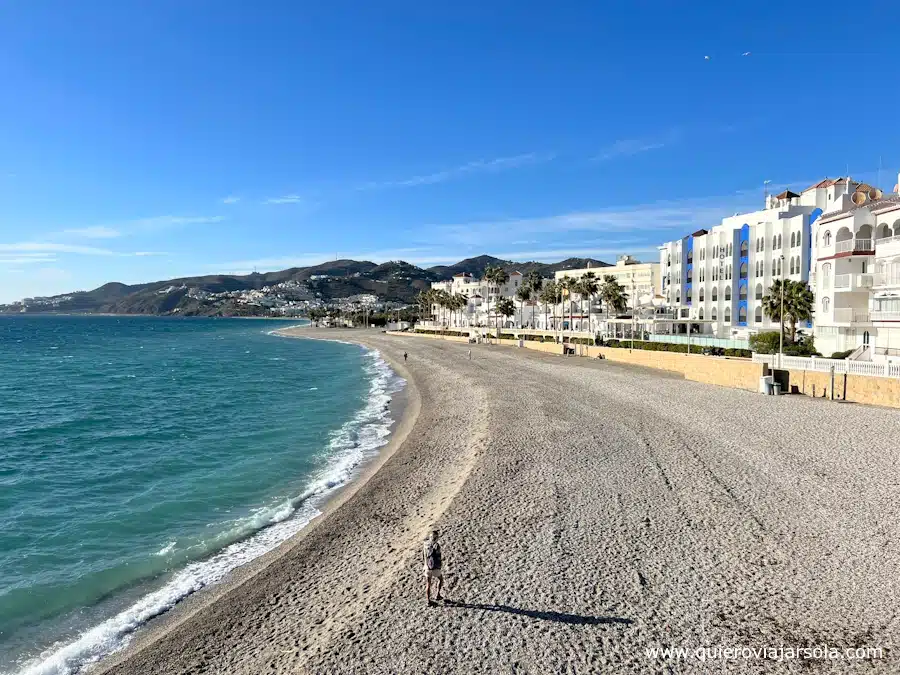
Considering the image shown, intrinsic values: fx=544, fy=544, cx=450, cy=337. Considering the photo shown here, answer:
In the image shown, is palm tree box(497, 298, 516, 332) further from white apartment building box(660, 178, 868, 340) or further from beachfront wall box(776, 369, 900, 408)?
beachfront wall box(776, 369, 900, 408)

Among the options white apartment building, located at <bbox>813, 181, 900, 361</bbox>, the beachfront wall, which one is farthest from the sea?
white apartment building, located at <bbox>813, 181, 900, 361</bbox>

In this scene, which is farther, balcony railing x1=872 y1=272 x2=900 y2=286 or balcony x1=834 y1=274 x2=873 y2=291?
balcony x1=834 y1=274 x2=873 y2=291

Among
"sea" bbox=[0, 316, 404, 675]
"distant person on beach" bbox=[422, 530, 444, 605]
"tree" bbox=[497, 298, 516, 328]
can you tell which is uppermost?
"tree" bbox=[497, 298, 516, 328]

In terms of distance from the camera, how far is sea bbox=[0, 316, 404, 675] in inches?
434

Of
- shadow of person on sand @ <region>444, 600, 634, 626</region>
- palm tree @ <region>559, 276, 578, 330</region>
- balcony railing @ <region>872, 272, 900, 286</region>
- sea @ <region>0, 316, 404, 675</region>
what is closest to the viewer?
shadow of person on sand @ <region>444, 600, 634, 626</region>

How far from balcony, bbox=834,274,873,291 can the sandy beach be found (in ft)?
44.7

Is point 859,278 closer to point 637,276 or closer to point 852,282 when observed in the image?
point 852,282

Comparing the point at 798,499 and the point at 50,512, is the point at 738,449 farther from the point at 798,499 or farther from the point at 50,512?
the point at 50,512

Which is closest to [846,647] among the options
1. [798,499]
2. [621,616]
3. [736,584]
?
[736,584]

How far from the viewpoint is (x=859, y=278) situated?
30.6 m

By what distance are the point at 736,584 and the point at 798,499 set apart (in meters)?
5.44

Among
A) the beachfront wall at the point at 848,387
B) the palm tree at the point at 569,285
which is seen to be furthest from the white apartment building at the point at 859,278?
the palm tree at the point at 569,285

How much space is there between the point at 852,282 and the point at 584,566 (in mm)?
29603

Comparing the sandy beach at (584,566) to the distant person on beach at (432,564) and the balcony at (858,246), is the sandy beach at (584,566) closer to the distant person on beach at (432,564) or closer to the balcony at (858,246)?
the distant person on beach at (432,564)
